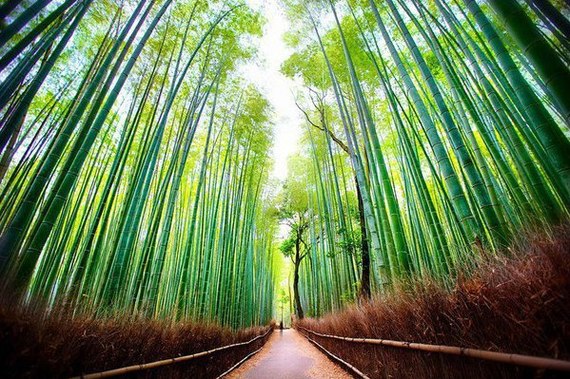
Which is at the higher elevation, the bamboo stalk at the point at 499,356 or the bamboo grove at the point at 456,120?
the bamboo grove at the point at 456,120

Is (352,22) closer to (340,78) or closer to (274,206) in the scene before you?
(340,78)

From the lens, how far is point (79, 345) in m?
1.21

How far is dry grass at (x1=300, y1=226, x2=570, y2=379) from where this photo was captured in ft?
2.65

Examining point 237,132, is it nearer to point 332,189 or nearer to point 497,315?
point 332,189

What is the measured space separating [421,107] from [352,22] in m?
3.44

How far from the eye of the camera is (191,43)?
168 inches

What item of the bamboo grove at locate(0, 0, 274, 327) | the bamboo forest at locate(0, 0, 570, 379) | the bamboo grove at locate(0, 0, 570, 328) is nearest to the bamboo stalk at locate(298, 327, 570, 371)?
the bamboo forest at locate(0, 0, 570, 379)

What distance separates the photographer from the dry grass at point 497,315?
2.65 ft

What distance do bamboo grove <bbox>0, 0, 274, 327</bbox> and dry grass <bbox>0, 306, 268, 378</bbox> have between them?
0.24 metres

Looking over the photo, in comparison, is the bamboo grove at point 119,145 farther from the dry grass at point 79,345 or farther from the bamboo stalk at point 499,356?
the bamboo stalk at point 499,356

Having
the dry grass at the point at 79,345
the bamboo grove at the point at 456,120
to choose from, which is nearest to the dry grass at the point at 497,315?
the bamboo grove at the point at 456,120

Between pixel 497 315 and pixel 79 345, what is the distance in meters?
1.86

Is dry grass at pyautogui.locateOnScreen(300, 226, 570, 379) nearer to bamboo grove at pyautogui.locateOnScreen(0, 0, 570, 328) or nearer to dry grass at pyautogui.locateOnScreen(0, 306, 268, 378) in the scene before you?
bamboo grove at pyautogui.locateOnScreen(0, 0, 570, 328)

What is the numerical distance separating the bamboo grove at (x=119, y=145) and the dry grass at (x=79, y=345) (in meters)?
0.24
